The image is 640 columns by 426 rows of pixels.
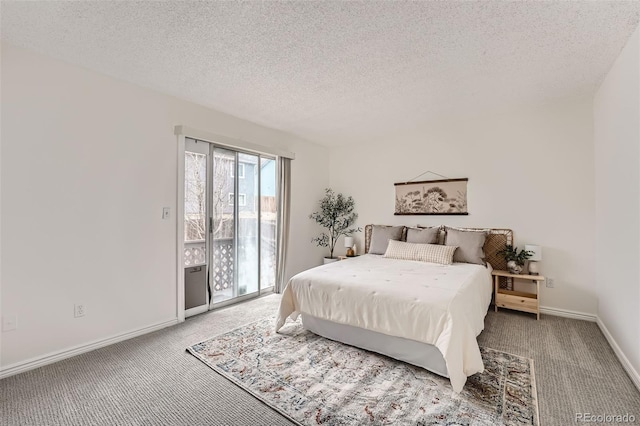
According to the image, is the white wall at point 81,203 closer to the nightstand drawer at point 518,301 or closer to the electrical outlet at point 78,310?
the electrical outlet at point 78,310

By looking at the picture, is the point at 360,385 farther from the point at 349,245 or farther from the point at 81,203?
the point at 349,245

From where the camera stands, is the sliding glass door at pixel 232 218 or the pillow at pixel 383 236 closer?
the sliding glass door at pixel 232 218

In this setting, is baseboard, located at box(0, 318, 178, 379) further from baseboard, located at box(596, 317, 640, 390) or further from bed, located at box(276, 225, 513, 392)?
baseboard, located at box(596, 317, 640, 390)

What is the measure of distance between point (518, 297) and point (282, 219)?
3.21 m

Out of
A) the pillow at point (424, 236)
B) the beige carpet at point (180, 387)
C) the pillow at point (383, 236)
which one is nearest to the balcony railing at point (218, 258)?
the beige carpet at point (180, 387)

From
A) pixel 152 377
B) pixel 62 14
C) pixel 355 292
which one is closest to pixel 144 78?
pixel 62 14

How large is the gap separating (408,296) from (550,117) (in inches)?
118

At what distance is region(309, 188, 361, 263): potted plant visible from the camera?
5078mm

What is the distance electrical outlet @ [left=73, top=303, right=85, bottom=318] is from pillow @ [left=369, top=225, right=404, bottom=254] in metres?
3.44

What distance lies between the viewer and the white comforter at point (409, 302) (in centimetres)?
199

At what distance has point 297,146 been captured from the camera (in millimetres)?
4809

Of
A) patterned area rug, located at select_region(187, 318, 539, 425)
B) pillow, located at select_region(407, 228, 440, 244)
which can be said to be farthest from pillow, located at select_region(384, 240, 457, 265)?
patterned area rug, located at select_region(187, 318, 539, 425)

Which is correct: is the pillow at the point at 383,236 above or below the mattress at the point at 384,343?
above

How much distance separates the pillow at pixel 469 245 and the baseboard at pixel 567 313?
903 mm
